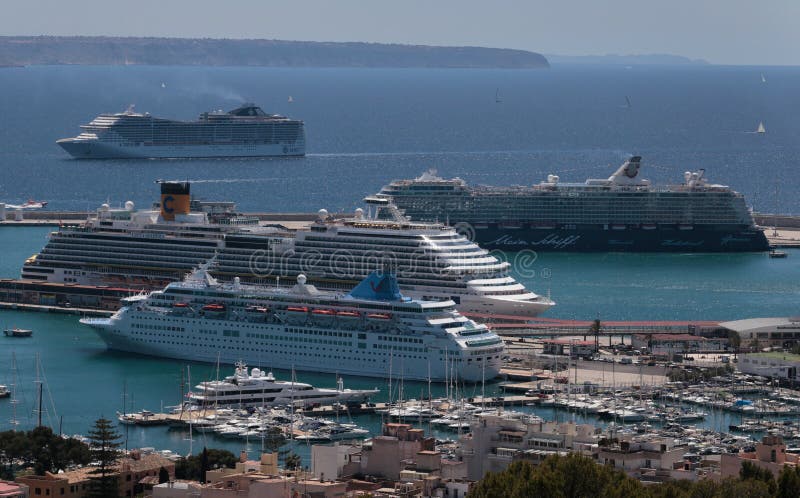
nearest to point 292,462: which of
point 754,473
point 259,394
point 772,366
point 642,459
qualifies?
point 642,459

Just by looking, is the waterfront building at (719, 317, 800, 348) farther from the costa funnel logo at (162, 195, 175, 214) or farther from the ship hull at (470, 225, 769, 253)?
the ship hull at (470, 225, 769, 253)

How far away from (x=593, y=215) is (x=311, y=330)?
33.0 metres

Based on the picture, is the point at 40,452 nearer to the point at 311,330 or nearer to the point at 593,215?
the point at 311,330

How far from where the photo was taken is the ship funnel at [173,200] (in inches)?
2899

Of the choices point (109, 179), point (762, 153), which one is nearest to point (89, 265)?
point (109, 179)

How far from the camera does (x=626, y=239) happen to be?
291ft

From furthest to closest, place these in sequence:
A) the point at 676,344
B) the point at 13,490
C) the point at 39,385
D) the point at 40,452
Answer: the point at 676,344, the point at 39,385, the point at 40,452, the point at 13,490

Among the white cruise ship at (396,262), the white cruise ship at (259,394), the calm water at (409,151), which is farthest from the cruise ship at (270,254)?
the calm water at (409,151)

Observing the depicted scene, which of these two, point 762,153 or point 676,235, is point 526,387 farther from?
point 762,153

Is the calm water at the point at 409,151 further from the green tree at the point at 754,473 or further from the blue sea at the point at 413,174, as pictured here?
the green tree at the point at 754,473

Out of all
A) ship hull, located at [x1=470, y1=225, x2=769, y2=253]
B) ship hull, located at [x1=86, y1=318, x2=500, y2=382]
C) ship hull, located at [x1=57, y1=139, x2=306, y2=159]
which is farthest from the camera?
ship hull, located at [x1=57, y1=139, x2=306, y2=159]

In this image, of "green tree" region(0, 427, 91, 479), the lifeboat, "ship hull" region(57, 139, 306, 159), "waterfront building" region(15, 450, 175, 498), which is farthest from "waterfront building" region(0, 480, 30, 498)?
"ship hull" region(57, 139, 306, 159)

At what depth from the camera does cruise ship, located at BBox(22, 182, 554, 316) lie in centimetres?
6744

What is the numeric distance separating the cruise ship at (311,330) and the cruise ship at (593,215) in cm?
2810
